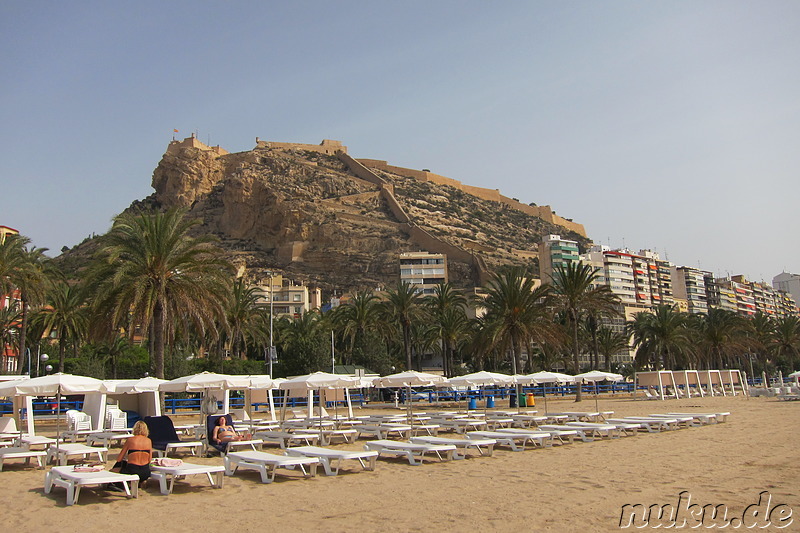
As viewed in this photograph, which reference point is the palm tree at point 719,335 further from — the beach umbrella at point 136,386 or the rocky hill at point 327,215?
the rocky hill at point 327,215

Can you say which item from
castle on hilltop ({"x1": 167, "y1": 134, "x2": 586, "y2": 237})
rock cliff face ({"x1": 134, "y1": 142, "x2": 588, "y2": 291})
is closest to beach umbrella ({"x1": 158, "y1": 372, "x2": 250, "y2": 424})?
rock cliff face ({"x1": 134, "y1": 142, "x2": 588, "y2": 291})

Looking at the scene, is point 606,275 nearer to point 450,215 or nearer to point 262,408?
point 450,215

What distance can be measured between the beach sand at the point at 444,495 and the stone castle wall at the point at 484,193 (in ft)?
407

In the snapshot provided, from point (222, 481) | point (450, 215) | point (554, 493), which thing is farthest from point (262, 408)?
point (450, 215)

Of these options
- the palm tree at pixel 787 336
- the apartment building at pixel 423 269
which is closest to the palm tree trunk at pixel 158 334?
the palm tree at pixel 787 336

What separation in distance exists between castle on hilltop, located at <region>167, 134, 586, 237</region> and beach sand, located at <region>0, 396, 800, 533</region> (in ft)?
393


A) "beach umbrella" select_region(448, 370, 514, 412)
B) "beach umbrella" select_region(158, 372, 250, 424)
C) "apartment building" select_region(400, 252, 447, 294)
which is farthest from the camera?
"apartment building" select_region(400, 252, 447, 294)

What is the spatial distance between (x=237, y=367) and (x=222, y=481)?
35.5 meters

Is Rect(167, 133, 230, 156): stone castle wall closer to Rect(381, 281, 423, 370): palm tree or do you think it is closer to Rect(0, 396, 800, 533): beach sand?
Rect(381, 281, 423, 370): palm tree

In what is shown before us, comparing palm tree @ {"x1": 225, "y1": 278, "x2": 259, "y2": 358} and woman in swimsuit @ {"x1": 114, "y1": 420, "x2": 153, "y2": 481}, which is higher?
palm tree @ {"x1": 225, "y1": 278, "x2": 259, "y2": 358}

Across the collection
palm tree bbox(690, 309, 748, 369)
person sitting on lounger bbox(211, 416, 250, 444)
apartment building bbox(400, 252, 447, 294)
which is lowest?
person sitting on lounger bbox(211, 416, 250, 444)

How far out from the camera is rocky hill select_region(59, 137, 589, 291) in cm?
10344

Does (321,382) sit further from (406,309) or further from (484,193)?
(484,193)

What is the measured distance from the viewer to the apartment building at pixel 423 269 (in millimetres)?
98312
